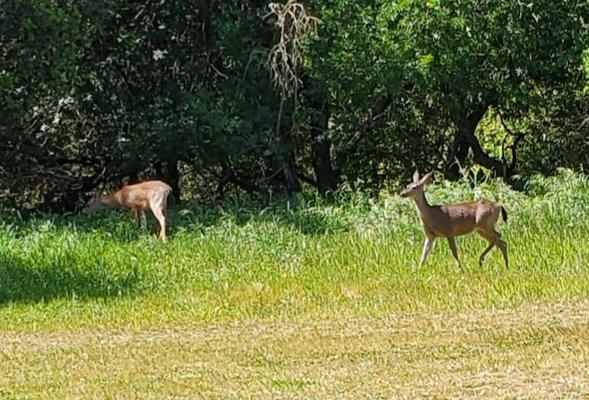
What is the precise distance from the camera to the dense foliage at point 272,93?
17.8m

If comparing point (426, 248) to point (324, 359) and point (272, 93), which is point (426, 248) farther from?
point (272, 93)

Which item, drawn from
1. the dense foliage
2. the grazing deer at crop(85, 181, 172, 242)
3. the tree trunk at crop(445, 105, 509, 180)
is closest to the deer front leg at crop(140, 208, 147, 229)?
the grazing deer at crop(85, 181, 172, 242)

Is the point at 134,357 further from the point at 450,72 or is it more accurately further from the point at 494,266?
the point at 450,72

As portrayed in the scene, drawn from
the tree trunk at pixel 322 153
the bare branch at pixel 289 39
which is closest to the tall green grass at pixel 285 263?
the bare branch at pixel 289 39

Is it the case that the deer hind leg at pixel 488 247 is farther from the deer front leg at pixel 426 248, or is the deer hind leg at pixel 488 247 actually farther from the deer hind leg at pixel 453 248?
the deer front leg at pixel 426 248

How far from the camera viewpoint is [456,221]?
41.3ft

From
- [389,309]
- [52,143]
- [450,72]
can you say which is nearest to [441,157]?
[450,72]

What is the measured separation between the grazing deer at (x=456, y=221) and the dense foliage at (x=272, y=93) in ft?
17.1

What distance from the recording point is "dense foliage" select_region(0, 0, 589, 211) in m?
17.8

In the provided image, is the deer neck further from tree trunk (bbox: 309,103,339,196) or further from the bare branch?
tree trunk (bbox: 309,103,339,196)

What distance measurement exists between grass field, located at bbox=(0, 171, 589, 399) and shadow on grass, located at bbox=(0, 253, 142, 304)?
0.11 feet

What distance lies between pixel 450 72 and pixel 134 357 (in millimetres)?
10142

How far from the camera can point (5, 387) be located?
8.27 m

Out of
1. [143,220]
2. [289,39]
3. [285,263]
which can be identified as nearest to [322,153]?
[289,39]
